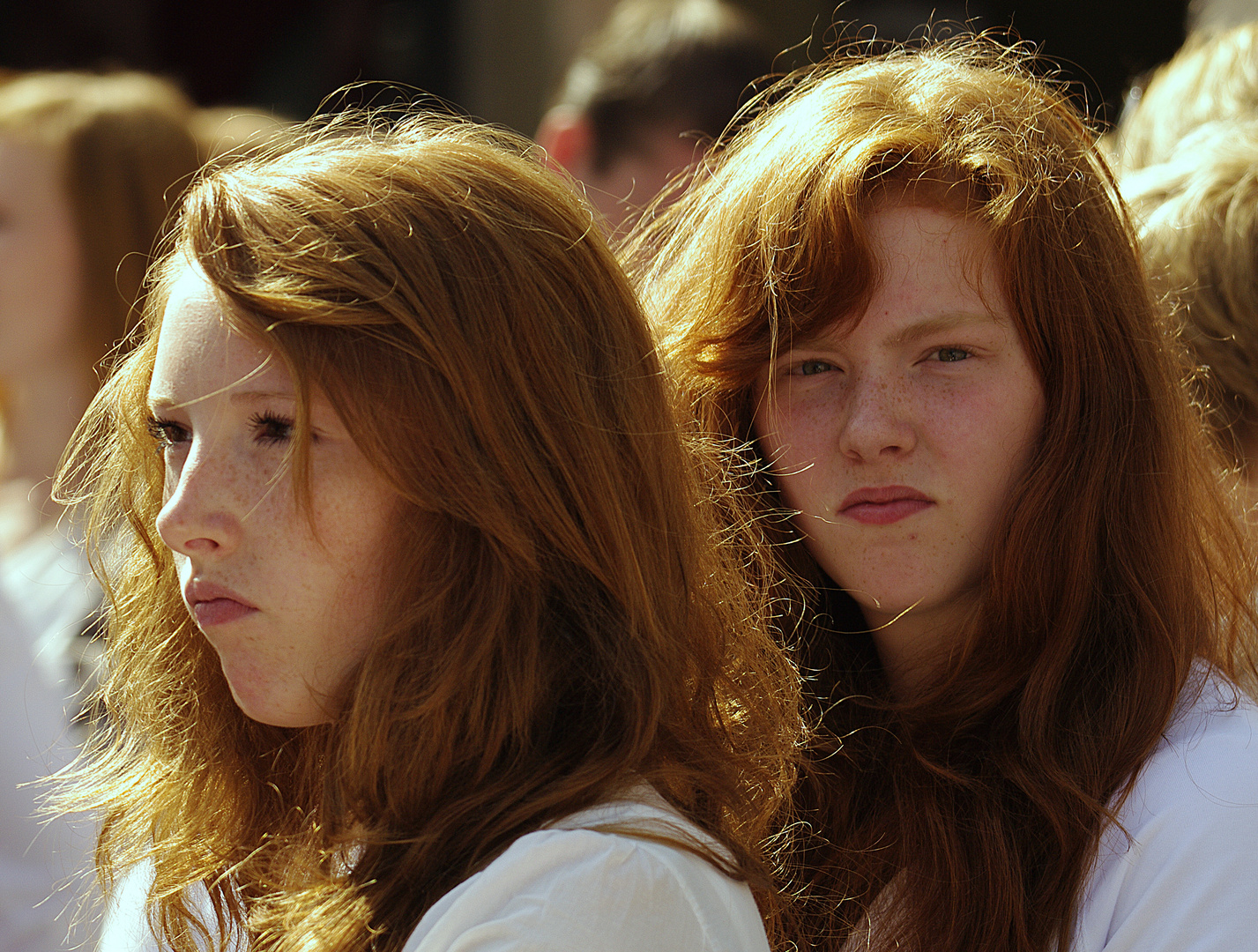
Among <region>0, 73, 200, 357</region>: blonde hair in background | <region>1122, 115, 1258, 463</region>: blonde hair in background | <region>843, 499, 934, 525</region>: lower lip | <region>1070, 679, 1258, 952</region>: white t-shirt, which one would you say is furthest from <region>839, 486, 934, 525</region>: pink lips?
<region>0, 73, 200, 357</region>: blonde hair in background

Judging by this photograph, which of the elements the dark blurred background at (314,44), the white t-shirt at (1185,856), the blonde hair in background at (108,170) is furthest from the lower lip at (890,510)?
the dark blurred background at (314,44)

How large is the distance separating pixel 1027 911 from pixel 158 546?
3.61 ft

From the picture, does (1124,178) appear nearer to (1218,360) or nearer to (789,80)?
(1218,360)

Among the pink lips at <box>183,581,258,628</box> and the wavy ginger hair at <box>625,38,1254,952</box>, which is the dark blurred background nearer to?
the wavy ginger hair at <box>625,38,1254,952</box>

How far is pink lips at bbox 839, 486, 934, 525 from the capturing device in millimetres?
1598

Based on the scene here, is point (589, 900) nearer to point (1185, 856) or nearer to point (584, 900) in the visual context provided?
point (584, 900)

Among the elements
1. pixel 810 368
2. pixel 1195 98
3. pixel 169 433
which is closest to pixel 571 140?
pixel 1195 98

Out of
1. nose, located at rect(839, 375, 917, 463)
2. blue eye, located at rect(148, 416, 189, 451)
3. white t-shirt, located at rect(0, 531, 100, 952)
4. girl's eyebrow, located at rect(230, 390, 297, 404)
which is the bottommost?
white t-shirt, located at rect(0, 531, 100, 952)

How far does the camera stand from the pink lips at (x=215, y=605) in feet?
4.39

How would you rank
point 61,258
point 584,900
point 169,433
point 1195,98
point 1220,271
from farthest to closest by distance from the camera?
point 61,258, point 1195,98, point 1220,271, point 169,433, point 584,900

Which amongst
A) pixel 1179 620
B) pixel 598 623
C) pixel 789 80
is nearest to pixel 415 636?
pixel 598 623

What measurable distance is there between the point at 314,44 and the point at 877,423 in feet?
17.0

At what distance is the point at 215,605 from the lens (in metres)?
1.35

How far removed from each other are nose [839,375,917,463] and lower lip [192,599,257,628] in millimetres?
708
